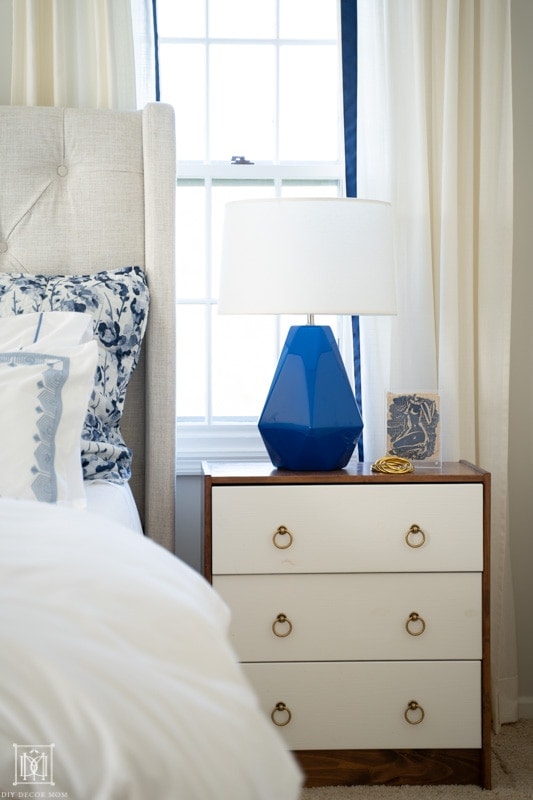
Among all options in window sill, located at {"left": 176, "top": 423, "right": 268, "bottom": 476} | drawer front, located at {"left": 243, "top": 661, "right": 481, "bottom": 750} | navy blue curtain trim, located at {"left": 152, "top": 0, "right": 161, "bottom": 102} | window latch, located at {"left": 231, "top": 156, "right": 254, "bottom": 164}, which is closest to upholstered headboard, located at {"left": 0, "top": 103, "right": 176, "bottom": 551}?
navy blue curtain trim, located at {"left": 152, "top": 0, "right": 161, "bottom": 102}

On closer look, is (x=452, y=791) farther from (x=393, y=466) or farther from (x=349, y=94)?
(x=349, y=94)

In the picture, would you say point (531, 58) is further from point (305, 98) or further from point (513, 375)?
point (513, 375)

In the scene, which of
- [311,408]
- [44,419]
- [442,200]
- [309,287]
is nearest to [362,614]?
[311,408]

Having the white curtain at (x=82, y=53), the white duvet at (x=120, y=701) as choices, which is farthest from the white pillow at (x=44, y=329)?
the white duvet at (x=120, y=701)

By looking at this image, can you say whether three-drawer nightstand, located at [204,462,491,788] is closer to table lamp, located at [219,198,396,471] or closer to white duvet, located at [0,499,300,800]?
table lamp, located at [219,198,396,471]

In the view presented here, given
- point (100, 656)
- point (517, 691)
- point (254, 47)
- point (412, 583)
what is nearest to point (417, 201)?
point (254, 47)

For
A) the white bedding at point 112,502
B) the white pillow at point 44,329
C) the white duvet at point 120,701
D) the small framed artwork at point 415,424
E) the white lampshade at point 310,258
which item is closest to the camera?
the white duvet at point 120,701

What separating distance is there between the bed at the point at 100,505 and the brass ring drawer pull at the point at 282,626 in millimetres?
360

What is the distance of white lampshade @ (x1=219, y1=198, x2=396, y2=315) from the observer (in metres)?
1.97

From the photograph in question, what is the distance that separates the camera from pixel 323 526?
202 cm

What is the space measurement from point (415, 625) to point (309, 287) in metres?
0.79

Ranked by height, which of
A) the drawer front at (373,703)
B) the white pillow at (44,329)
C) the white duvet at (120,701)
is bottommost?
the drawer front at (373,703)

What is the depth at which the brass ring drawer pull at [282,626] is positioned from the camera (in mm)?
2023

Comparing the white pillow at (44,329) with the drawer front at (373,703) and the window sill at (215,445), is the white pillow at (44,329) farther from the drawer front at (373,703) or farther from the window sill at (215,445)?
the drawer front at (373,703)
